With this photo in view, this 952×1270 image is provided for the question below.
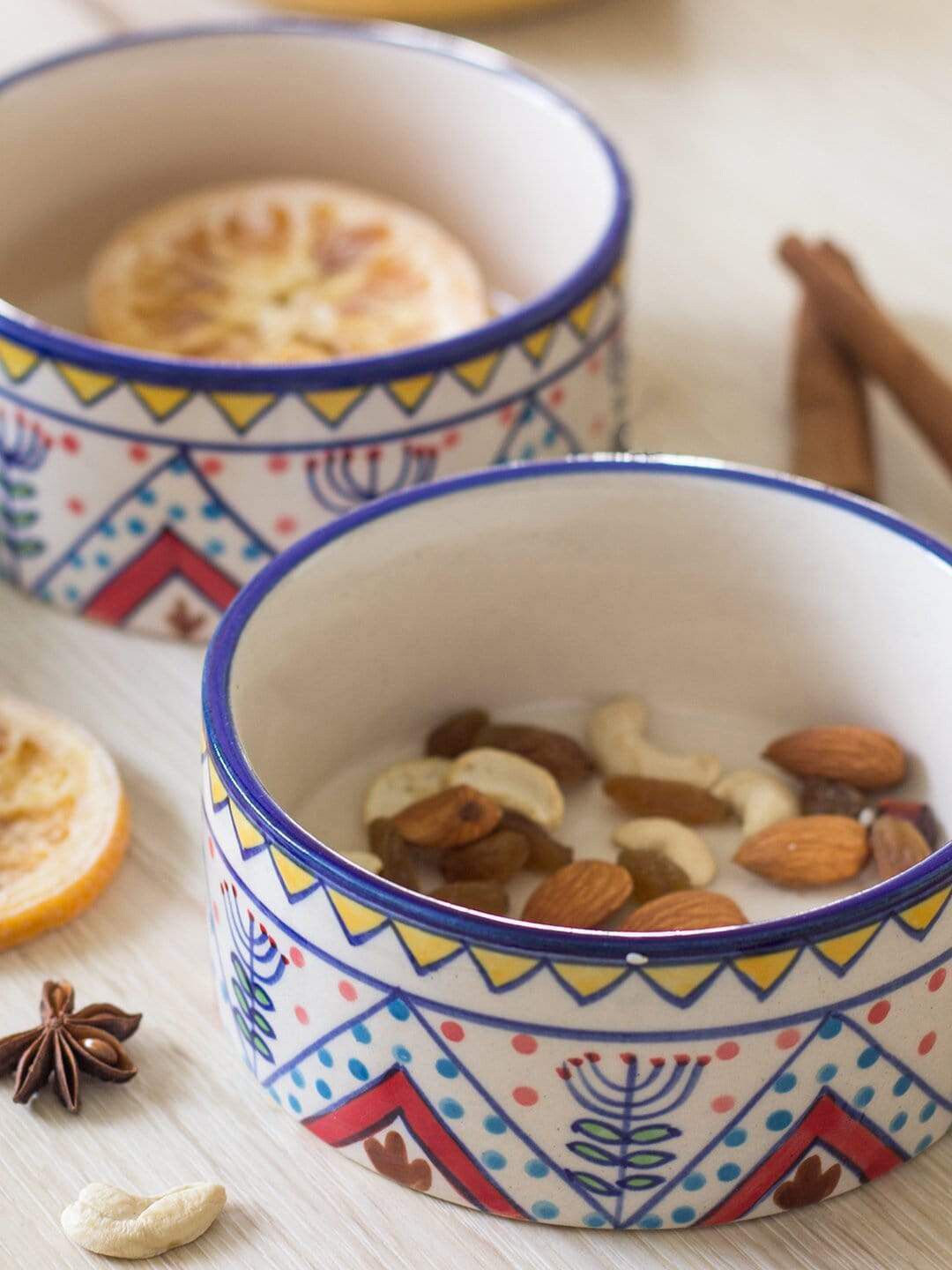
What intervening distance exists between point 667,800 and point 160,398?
234mm

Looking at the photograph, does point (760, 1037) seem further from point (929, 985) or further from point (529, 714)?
point (529, 714)

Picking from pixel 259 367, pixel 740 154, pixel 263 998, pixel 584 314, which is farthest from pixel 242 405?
pixel 740 154

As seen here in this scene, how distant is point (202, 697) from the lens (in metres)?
0.56

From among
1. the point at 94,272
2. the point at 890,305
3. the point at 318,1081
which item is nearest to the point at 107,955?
the point at 318,1081

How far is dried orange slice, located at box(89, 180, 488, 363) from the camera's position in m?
0.82

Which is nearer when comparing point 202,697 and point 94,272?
point 202,697

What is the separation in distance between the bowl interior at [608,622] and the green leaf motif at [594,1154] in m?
0.13

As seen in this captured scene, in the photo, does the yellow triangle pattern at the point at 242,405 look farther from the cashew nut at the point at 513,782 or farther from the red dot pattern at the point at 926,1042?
the red dot pattern at the point at 926,1042

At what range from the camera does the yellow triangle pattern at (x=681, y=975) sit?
473mm

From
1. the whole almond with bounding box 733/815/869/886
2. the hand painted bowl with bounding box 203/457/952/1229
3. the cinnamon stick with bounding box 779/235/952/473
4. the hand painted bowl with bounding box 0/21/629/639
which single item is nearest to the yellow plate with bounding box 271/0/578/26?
the hand painted bowl with bounding box 0/21/629/639

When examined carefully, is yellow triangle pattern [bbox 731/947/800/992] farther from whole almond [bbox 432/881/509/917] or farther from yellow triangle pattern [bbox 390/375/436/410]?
yellow triangle pattern [bbox 390/375/436/410]

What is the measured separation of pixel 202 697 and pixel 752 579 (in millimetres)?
217

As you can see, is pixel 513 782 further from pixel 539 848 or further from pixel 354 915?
pixel 354 915

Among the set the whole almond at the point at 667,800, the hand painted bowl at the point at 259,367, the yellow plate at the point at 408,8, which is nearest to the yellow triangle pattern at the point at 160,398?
the hand painted bowl at the point at 259,367
